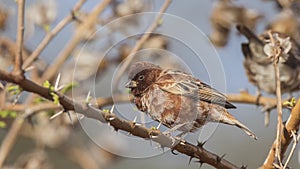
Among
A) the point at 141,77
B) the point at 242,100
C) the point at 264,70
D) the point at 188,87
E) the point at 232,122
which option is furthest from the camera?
the point at 264,70

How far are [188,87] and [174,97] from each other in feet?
0.24

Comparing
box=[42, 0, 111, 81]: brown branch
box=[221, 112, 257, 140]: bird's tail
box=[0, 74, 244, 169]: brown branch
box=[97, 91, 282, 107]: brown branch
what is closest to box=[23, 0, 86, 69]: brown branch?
box=[42, 0, 111, 81]: brown branch

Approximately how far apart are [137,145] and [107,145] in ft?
3.78

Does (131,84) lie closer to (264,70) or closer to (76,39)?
(76,39)

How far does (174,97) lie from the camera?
2148 millimetres

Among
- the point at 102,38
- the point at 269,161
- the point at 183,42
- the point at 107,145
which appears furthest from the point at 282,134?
the point at 102,38

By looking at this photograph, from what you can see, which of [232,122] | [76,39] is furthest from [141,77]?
[76,39]

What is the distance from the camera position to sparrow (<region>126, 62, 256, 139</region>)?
2.07 meters

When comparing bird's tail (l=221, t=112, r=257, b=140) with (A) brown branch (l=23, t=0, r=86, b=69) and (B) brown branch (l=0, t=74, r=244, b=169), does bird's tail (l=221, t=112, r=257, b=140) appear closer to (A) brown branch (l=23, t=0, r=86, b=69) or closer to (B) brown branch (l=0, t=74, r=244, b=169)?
(B) brown branch (l=0, t=74, r=244, b=169)

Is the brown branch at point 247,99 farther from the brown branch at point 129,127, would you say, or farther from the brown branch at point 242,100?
the brown branch at point 129,127

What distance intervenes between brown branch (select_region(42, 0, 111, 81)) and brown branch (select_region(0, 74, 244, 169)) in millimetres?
1378

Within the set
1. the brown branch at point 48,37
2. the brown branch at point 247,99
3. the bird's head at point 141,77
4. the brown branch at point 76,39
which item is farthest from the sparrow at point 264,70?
the bird's head at point 141,77

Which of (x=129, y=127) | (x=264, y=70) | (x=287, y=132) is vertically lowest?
(x=129, y=127)

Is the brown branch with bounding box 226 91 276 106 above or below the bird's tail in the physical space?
above
